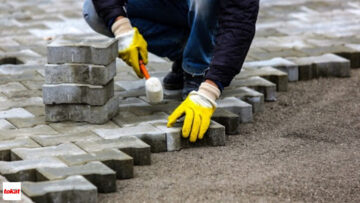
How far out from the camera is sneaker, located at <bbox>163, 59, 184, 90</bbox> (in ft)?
16.0

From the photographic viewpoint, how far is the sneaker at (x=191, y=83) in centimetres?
460

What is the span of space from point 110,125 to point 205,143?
50cm

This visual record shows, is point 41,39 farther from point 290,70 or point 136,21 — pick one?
point 290,70

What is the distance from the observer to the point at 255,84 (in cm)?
491

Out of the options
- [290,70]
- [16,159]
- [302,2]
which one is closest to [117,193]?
[16,159]

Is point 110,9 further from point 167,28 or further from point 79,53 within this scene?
point 167,28

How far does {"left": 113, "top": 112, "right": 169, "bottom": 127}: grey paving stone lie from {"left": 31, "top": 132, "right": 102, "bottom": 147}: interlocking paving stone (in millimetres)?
255

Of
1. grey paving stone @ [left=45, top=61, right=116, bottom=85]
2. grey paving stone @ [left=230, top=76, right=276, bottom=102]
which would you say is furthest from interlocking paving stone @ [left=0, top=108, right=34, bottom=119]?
grey paving stone @ [left=230, top=76, right=276, bottom=102]

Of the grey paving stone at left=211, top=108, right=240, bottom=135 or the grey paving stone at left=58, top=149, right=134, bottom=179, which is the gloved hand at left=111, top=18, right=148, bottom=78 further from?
the grey paving stone at left=58, top=149, right=134, bottom=179

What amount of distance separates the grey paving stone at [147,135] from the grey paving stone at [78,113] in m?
0.14

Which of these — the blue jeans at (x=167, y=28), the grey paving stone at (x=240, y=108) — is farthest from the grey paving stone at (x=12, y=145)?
Result: the grey paving stone at (x=240, y=108)

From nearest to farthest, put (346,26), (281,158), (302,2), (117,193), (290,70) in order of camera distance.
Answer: (117,193), (281,158), (290,70), (346,26), (302,2)

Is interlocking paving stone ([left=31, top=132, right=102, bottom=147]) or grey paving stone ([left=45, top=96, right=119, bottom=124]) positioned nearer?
interlocking paving stone ([left=31, top=132, right=102, bottom=147])

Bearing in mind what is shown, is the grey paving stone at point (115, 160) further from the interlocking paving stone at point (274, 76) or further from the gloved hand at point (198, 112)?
the interlocking paving stone at point (274, 76)
